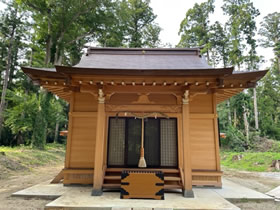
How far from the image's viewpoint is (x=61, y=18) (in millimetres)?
14398

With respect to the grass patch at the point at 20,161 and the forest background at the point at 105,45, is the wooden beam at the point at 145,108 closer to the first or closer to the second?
the grass patch at the point at 20,161

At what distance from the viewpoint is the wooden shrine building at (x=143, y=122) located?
4.23m

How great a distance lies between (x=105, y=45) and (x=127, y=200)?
58.5ft

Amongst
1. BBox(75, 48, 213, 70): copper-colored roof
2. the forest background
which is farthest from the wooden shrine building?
the forest background

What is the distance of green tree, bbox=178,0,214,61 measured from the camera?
66.8 ft

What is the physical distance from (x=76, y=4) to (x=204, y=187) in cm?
1598

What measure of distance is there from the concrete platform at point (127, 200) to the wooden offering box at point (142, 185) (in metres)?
0.16

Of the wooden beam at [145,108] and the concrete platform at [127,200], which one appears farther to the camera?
the wooden beam at [145,108]

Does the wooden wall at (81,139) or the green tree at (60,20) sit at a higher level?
the green tree at (60,20)

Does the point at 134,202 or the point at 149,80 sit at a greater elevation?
the point at 149,80

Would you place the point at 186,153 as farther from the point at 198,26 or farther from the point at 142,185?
the point at 198,26

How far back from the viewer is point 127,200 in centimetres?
393

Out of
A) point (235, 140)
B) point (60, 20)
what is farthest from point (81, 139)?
point (235, 140)

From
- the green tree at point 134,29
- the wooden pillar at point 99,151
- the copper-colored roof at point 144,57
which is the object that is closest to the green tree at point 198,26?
the green tree at point 134,29
